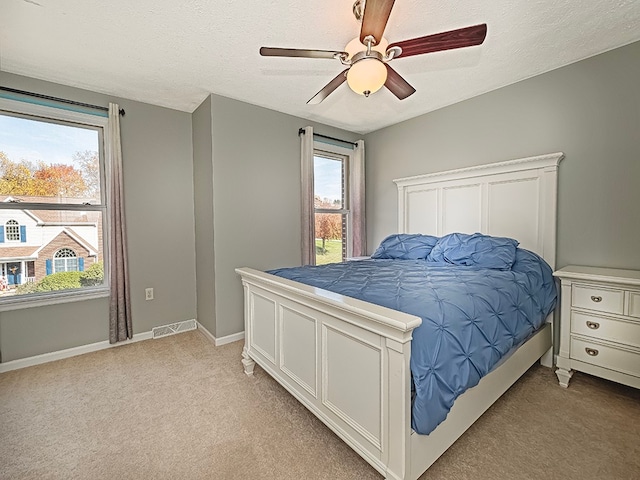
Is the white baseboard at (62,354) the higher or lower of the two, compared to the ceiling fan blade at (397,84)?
lower

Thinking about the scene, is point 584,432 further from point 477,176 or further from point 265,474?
point 477,176

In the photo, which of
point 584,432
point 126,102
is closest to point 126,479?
point 584,432

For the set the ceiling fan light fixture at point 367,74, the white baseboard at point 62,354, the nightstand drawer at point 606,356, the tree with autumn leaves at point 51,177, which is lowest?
the white baseboard at point 62,354

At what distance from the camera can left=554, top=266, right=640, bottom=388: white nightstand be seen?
1884mm

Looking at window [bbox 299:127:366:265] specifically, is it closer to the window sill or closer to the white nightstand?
the window sill

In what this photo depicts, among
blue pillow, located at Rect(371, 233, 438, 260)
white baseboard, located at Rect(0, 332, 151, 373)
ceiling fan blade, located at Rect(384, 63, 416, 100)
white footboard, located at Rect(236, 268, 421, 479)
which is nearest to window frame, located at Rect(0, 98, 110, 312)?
white baseboard, located at Rect(0, 332, 151, 373)

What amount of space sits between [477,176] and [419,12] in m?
1.77

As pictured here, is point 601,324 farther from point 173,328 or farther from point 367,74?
point 173,328

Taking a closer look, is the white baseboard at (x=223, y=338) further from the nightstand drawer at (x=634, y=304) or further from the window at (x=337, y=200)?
the nightstand drawer at (x=634, y=304)

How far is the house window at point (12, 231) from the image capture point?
249 centimetres

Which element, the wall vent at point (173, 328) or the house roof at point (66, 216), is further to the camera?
the wall vent at point (173, 328)

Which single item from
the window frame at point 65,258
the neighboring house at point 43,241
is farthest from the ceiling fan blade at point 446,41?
the window frame at point 65,258

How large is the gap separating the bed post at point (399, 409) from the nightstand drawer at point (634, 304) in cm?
182

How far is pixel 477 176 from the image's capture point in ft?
9.90
